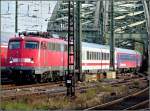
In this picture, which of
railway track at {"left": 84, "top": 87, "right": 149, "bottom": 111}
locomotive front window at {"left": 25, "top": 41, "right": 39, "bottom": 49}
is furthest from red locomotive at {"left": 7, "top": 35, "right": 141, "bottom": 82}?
railway track at {"left": 84, "top": 87, "right": 149, "bottom": 111}

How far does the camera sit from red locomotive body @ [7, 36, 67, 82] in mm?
27266

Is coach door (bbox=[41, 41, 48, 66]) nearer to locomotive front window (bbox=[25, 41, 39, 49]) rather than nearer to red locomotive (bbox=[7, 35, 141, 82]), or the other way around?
red locomotive (bbox=[7, 35, 141, 82])

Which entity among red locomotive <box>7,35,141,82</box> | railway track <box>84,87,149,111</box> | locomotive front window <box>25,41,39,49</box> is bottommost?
railway track <box>84,87,149,111</box>

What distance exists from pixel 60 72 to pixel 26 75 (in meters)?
4.02

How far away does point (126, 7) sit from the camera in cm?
7194

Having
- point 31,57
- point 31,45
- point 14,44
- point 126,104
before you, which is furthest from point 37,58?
point 126,104

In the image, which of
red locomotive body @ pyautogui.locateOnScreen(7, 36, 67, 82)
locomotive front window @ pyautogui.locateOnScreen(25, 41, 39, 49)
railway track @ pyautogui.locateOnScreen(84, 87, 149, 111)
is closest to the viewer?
railway track @ pyautogui.locateOnScreen(84, 87, 149, 111)

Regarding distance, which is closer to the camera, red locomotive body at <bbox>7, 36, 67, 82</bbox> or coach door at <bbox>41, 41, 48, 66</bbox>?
red locomotive body at <bbox>7, 36, 67, 82</bbox>

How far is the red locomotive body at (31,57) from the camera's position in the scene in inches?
1073

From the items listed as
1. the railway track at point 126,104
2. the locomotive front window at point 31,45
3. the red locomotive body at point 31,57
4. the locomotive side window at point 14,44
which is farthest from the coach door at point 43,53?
the railway track at point 126,104

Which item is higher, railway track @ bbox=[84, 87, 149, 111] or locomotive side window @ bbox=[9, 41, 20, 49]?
locomotive side window @ bbox=[9, 41, 20, 49]

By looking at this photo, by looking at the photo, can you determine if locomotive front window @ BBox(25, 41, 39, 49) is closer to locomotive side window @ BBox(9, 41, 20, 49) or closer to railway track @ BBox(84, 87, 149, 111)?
locomotive side window @ BBox(9, 41, 20, 49)

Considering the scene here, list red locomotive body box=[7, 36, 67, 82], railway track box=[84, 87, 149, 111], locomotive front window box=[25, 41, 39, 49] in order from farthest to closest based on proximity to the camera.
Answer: locomotive front window box=[25, 41, 39, 49] < red locomotive body box=[7, 36, 67, 82] < railway track box=[84, 87, 149, 111]

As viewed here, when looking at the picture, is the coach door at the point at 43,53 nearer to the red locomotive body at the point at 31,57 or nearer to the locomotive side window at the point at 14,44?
the red locomotive body at the point at 31,57
